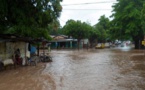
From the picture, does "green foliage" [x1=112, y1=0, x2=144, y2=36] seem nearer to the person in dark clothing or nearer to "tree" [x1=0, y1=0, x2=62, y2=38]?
"tree" [x1=0, y1=0, x2=62, y2=38]

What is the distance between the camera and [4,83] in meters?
11.9

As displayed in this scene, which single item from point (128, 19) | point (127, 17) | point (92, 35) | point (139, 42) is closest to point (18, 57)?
point (127, 17)

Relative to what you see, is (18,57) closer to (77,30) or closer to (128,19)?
(128,19)

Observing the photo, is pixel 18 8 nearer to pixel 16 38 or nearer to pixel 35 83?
pixel 16 38

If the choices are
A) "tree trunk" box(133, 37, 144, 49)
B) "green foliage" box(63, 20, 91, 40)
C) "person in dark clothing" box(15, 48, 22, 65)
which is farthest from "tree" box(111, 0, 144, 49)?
"person in dark clothing" box(15, 48, 22, 65)

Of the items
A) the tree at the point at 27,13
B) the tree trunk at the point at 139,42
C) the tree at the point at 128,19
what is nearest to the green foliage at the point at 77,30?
the tree at the point at 128,19

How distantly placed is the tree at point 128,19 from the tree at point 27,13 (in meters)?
31.7

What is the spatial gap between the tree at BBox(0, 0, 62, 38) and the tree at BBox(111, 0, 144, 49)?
1247 inches

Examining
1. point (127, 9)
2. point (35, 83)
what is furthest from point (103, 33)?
point (35, 83)

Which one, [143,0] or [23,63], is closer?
[23,63]

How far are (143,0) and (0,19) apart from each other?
39.9 m

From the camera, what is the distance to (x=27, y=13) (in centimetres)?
1633

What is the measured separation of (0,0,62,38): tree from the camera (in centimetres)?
1531

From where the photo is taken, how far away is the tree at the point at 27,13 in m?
15.3
